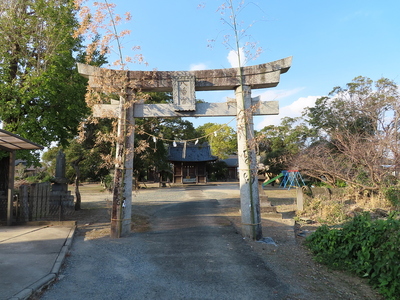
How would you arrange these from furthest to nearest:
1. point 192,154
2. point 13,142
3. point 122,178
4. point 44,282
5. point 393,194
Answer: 1. point 192,154
2. point 393,194
3. point 13,142
4. point 122,178
5. point 44,282

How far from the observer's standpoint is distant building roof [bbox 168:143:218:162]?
3400 centimetres

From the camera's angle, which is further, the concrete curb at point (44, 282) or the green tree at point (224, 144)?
the green tree at point (224, 144)

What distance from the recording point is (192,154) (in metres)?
34.9

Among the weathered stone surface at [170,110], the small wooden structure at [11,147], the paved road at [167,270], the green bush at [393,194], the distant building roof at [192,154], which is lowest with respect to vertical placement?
the paved road at [167,270]

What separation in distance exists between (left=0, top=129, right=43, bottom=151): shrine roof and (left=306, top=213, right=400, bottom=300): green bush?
323 inches

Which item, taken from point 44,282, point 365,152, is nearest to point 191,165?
point 365,152

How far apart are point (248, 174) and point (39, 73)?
27.9ft

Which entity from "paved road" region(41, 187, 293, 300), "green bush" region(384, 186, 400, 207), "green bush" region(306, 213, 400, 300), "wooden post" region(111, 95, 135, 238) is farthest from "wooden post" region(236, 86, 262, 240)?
"green bush" region(384, 186, 400, 207)

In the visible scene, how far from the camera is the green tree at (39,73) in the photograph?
9.45 metres

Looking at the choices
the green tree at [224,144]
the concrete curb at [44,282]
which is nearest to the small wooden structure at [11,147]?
the concrete curb at [44,282]

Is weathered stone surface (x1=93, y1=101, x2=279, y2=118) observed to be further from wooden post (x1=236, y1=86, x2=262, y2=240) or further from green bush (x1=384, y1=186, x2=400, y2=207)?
green bush (x1=384, y1=186, x2=400, y2=207)

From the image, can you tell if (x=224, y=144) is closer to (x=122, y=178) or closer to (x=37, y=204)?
(x=37, y=204)

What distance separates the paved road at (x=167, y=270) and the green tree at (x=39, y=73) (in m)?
5.26

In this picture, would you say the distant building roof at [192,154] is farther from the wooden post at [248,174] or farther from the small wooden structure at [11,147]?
the wooden post at [248,174]
